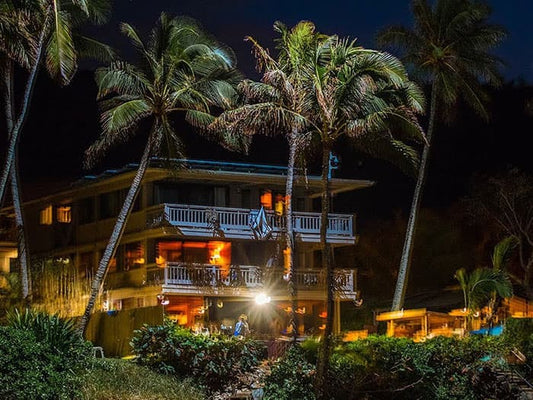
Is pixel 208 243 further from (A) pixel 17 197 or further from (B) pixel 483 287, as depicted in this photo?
(B) pixel 483 287

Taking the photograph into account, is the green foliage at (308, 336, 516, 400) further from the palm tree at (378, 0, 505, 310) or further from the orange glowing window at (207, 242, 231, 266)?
the orange glowing window at (207, 242, 231, 266)

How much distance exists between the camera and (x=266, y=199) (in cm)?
4909

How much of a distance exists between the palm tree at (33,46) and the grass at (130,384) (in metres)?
10.4

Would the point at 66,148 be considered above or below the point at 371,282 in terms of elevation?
above

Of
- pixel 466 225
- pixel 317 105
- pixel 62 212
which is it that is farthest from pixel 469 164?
pixel 317 105

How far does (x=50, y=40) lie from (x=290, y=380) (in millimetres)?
13886

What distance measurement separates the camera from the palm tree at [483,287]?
38094mm

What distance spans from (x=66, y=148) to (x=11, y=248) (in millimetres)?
17325

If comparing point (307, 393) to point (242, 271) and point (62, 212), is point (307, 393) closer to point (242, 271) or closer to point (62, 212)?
point (242, 271)

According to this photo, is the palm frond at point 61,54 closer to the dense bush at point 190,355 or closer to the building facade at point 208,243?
the dense bush at point 190,355

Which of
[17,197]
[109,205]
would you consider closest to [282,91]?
[17,197]

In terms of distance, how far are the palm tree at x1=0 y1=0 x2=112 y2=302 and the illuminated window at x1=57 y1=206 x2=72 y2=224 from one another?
11165mm

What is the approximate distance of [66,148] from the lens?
70938 millimetres

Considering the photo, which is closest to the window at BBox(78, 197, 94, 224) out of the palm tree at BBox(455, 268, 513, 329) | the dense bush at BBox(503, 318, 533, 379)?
the palm tree at BBox(455, 268, 513, 329)
